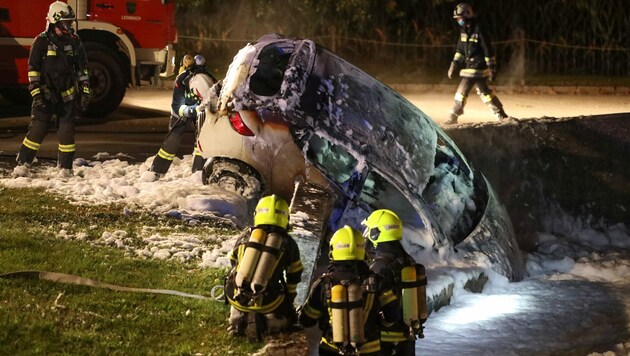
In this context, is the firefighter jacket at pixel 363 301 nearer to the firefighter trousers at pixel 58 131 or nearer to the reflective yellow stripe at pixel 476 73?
the firefighter trousers at pixel 58 131

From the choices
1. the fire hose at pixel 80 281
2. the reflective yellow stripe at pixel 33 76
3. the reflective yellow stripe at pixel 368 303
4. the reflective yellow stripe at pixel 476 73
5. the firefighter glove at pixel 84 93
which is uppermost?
the reflective yellow stripe at pixel 476 73

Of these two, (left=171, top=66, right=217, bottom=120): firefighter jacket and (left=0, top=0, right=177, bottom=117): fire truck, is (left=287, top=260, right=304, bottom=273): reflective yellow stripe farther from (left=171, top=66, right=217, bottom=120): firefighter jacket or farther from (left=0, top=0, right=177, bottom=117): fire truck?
(left=0, top=0, right=177, bottom=117): fire truck

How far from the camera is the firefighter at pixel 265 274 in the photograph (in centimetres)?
591

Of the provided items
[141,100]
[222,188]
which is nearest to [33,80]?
[222,188]

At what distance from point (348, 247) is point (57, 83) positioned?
6.36 meters

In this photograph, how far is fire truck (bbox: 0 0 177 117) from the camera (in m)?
15.9

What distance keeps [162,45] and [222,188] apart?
8.16 metres

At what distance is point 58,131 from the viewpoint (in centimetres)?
1158

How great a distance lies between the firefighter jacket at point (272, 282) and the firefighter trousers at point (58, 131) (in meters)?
5.69

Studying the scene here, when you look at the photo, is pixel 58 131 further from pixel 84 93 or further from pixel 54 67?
pixel 54 67

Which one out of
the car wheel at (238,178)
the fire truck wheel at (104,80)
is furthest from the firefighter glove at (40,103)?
the fire truck wheel at (104,80)

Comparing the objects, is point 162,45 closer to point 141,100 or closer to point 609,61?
point 141,100

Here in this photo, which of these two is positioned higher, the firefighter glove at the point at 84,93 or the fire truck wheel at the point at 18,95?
the firefighter glove at the point at 84,93

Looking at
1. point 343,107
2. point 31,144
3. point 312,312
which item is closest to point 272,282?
point 312,312
